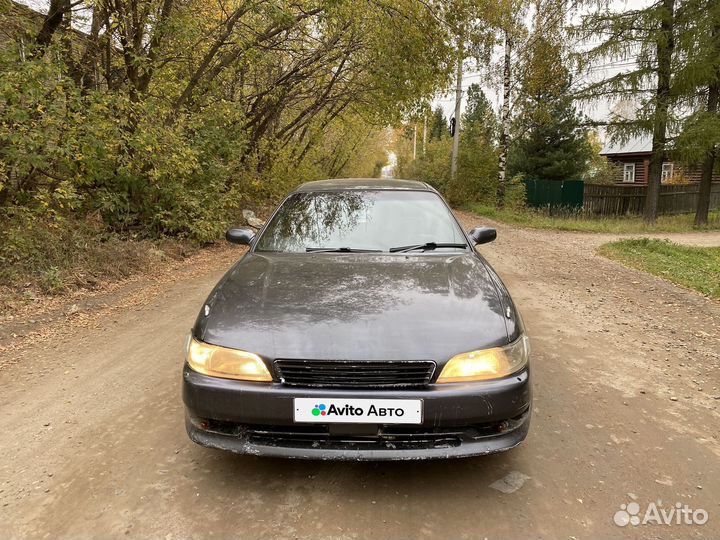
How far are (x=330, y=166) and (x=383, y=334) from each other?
103 feet

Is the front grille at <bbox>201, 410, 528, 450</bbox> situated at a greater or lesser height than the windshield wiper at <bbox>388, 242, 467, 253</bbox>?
lesser

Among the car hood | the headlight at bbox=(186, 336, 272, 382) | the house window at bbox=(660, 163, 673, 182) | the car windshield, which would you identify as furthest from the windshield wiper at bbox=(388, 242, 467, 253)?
the house window at bbox=(660, 163, 673, 182)

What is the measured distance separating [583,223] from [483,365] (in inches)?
683

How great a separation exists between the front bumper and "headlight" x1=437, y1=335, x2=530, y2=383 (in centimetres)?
4

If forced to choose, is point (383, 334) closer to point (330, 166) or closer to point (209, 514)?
point (209, 514)

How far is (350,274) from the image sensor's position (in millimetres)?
2990

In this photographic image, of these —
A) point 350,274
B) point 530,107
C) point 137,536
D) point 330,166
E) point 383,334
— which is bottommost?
point 137,536

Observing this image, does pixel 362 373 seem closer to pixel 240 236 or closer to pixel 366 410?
pixel 366 410

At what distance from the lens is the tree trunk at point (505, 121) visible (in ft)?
69.8

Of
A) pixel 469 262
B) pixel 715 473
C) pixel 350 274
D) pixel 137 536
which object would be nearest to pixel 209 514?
pixel 137 536

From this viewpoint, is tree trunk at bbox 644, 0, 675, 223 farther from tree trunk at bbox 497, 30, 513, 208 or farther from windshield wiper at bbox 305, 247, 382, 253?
windshield wiper at bbox 305, 247, 382, 253

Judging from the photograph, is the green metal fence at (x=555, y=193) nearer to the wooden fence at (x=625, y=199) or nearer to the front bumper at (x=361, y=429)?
the wooden fence at (x=625, y=199)

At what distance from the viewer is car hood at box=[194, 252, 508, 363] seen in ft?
7.74

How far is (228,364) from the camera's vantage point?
242 cm
